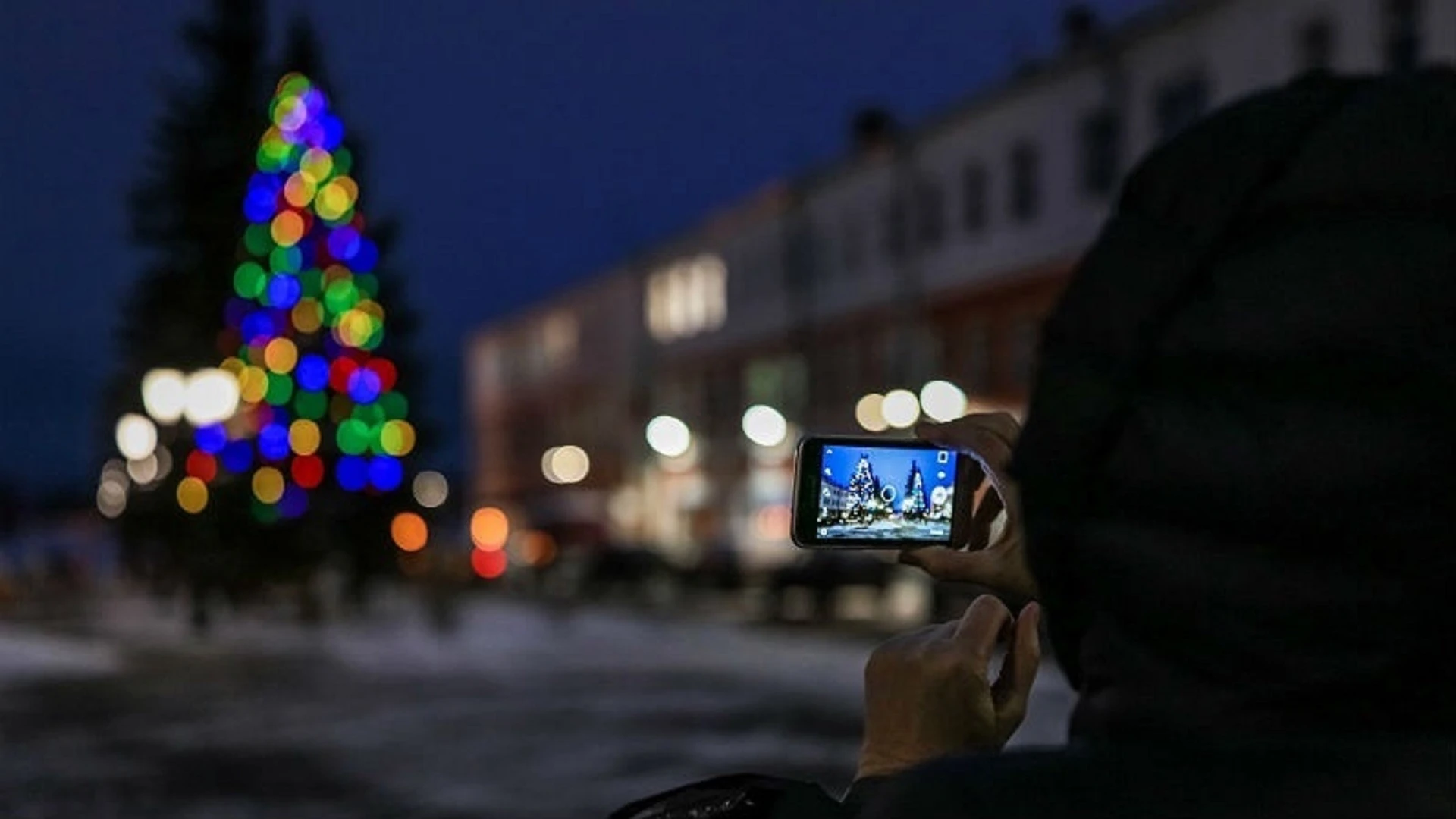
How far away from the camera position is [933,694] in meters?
1.65

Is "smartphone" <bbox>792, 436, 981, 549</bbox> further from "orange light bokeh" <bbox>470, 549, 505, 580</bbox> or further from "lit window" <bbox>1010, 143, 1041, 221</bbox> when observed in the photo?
A: "orange light bokeh" <bbox>470, 549, 505, 580</bbox>

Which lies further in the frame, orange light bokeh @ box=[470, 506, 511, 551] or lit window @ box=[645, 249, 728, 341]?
lit window @ box=[645, 249, 728, 341]

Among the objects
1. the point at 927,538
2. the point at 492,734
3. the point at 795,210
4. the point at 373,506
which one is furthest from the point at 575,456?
the point at 927,538

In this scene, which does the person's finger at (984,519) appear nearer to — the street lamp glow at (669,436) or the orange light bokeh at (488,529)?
the orange light bokeh at (488,529)

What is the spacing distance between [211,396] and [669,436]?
81.0 ft

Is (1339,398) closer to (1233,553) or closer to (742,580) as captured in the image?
(1233,553)

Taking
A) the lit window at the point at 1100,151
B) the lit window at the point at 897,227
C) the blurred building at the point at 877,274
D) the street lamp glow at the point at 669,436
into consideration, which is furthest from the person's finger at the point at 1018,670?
the street lamp glow at the point at 669,436

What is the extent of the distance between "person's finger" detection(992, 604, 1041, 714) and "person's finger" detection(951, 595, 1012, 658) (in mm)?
25

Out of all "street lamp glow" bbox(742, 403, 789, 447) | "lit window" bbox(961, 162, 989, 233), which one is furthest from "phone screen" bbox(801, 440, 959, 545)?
"street lamp glow" bbox(742, 403, 789, 447)

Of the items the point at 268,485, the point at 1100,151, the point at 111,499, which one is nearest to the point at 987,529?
the point at 268,485

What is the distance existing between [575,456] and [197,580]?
35.7 m

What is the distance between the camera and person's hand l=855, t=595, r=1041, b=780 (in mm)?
1648

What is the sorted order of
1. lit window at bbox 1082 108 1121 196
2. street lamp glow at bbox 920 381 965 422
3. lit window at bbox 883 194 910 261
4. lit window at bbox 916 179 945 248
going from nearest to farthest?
street lamp glow at bbox 920 381 965 422 < lit window at bbox 1082 108 1121 196 < lit window at bbox 916 179 945 248 < lit window at bbox 883 194 910 261

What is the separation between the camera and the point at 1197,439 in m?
1.31
